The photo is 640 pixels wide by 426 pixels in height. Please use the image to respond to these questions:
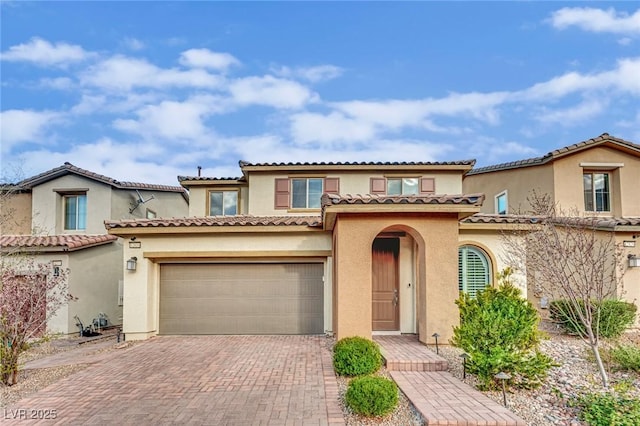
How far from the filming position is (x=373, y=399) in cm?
593

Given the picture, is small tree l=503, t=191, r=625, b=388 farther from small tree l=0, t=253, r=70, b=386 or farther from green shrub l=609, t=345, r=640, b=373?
small tree l=0, t=253, r=70, b=386

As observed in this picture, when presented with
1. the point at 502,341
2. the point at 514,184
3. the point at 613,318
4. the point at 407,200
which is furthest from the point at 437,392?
the point at 514,184

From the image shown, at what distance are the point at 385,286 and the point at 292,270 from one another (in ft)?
10.7

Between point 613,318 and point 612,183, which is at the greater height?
Result: point 612,183

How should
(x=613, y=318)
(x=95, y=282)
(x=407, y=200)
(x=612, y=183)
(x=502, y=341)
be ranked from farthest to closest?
(x=612, y=183) < (x=95, y=282) < (x=613, y=318) < (x=407, y=200) < (x=502, y=341)

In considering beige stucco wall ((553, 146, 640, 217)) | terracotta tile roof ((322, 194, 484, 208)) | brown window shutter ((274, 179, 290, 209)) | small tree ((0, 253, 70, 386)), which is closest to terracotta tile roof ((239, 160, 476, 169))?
brown window shutter ((274, 179, 290, 209))

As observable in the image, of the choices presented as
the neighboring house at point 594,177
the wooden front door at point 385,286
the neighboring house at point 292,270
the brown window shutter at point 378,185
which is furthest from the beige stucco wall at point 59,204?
the neighboring house at point 594,177

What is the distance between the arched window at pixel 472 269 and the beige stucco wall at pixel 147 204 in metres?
15.8

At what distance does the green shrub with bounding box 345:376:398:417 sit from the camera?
233 inches

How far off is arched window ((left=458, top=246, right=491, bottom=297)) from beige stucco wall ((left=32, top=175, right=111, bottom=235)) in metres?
16.0

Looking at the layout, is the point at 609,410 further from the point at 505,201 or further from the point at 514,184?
the point at 505,201

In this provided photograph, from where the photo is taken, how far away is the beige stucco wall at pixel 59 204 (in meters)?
18.6

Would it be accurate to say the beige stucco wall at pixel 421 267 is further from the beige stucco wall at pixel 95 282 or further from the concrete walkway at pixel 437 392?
the beige stucco wall at pixel 95 282

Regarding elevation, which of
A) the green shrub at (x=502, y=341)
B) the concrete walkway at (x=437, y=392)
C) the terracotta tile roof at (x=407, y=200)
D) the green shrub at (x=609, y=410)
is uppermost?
the terracotta tile roof at (x=407, y=200)
